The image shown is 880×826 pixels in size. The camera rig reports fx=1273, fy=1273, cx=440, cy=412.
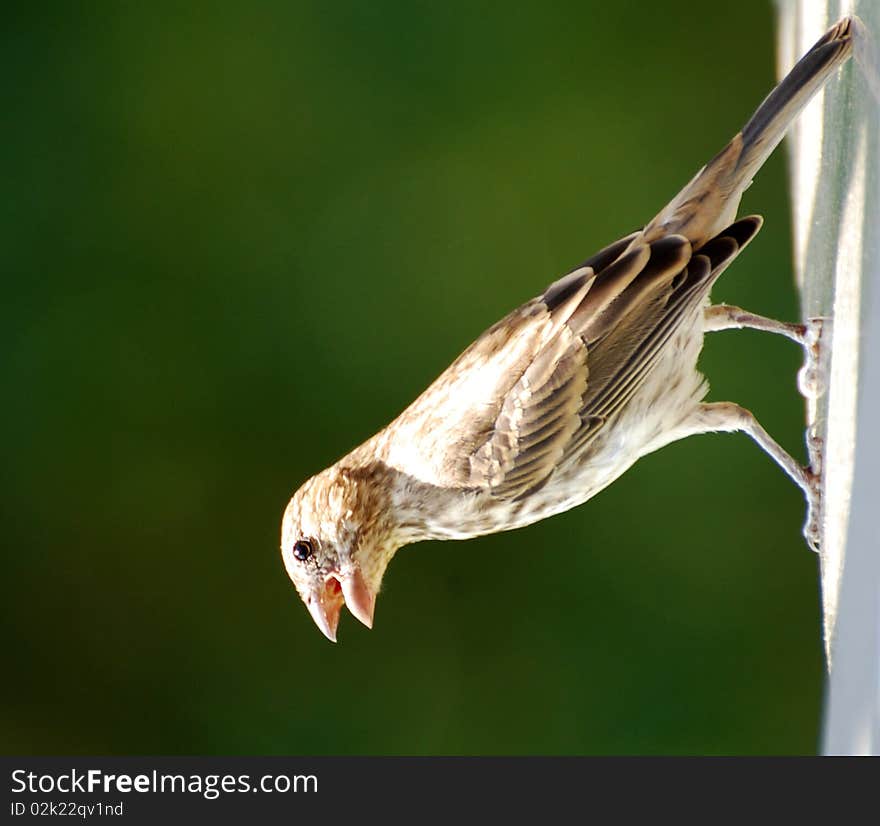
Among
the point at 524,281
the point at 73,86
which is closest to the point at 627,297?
the point at 524,281

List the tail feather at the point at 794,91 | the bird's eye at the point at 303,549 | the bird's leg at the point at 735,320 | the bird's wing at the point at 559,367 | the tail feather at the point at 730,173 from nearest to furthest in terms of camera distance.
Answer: the tail feather at the point at 794,91 → the tail feather at the point at 730,173 → the bird's wing at the point at 559,367 → the bird's leg at the point at 735,320 → the bird's eye at the point at 303,549

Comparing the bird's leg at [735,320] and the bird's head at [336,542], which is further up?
the bird's leg at [735,320]

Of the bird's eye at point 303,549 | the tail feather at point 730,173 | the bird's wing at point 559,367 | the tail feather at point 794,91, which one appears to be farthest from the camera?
the bird's eye at point 303,549

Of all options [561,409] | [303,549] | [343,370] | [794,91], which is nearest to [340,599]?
[303,549]

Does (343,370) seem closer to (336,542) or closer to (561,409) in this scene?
(336,542)

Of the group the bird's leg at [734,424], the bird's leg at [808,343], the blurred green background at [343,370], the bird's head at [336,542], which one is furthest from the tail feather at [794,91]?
the blurred green background at [343,370]

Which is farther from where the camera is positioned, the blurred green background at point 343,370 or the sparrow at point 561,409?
the blurred green background at point 343,370

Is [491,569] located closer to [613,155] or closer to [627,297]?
[613,155]

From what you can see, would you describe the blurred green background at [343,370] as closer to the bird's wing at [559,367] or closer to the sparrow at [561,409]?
the sparrow at [561,409]
